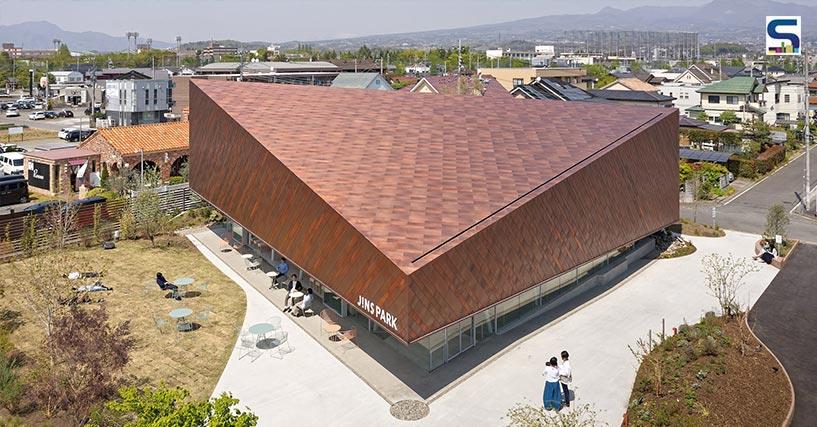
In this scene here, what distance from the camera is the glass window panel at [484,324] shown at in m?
18.4

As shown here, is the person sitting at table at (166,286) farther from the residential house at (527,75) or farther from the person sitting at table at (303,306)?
the residential house at (527,75)

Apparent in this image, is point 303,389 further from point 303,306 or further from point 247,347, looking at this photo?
point 303,306

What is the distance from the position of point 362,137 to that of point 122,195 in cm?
1911

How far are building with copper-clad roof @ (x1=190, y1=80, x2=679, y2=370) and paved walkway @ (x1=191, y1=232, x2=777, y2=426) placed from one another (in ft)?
4.34

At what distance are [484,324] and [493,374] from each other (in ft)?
6.86

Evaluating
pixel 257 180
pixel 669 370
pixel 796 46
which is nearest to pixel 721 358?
pixel 669 370

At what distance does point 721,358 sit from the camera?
57.3 ft

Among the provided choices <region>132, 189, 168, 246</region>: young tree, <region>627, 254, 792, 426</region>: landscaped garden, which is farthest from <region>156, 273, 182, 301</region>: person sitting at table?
<region>627, 254, 792, 426</region>: landscaped garden

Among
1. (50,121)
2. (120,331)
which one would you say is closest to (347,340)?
(120,331)

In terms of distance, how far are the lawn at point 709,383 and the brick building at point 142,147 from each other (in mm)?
32654

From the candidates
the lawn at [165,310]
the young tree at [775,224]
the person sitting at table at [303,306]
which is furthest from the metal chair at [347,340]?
the young tree at [775,224]

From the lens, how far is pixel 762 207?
38500 millimetres

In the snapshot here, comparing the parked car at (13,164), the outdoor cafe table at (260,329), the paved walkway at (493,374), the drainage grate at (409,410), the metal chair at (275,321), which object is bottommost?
the drainage grate at (409,410)

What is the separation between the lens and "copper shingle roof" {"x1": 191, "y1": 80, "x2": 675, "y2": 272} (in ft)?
56.1
